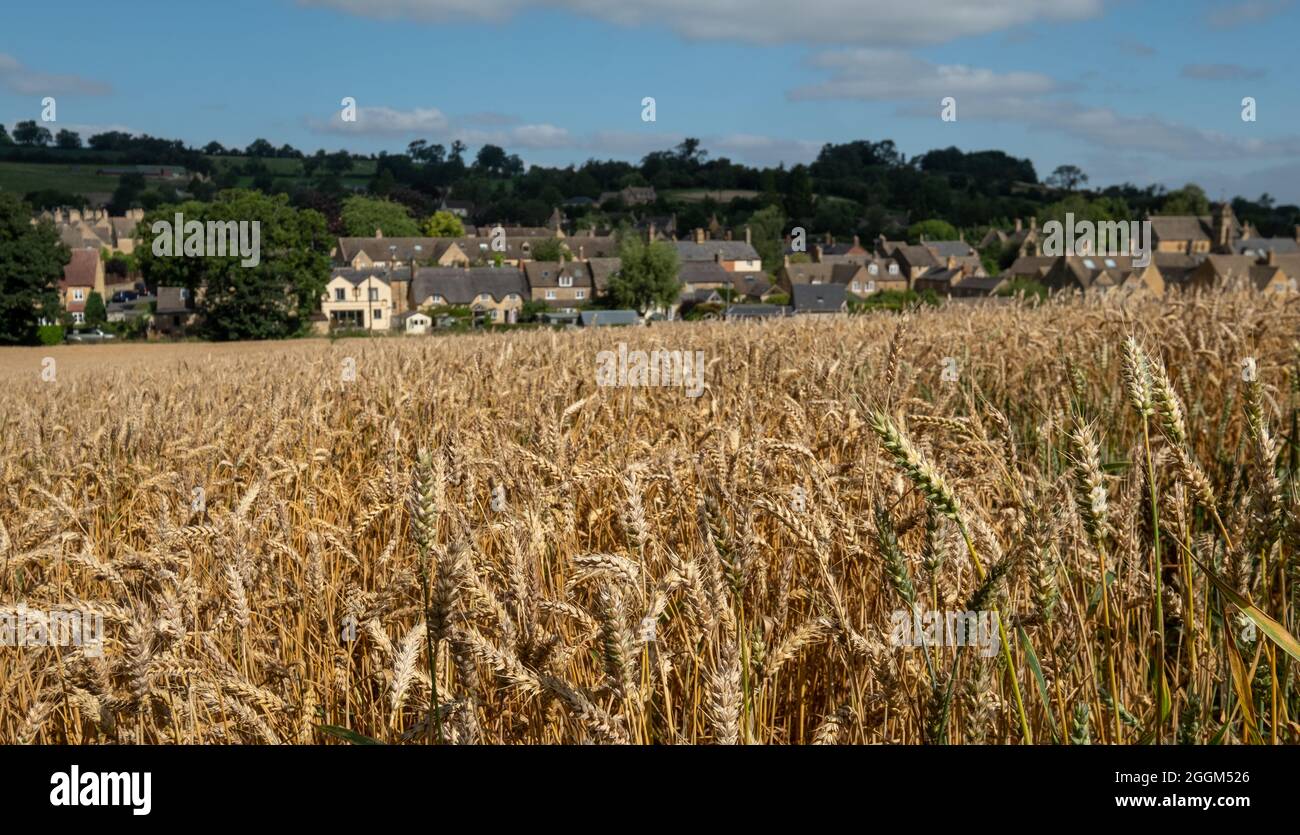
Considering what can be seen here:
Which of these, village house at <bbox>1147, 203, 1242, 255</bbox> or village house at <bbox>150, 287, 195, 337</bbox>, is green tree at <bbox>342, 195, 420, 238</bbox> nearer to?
village house at <bbox>150, 287, 195, 337</bbox>

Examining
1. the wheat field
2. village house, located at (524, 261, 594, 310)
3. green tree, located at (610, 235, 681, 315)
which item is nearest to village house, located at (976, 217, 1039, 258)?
village house, located at (524, 261, 594, 310)

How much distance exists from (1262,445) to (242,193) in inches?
3376

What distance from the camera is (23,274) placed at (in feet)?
218

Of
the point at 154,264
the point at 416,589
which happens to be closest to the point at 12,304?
the point at 154,264

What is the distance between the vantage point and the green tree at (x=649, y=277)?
92.2m

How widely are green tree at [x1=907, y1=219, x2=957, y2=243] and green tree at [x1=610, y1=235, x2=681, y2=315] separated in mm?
93866

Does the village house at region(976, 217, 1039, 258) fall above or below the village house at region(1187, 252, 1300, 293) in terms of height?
above

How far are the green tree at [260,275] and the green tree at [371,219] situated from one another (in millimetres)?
78520

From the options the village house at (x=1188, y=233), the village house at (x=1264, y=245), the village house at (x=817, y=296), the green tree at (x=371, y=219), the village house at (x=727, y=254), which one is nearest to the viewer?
the village house at (x=817, y=296)

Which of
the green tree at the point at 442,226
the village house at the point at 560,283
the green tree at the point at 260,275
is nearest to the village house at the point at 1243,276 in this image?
the green tree at the point at 260,275

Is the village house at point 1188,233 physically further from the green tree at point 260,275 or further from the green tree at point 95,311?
the green tree at point 95,311

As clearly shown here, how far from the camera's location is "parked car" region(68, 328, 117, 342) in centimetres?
Result: 7512
